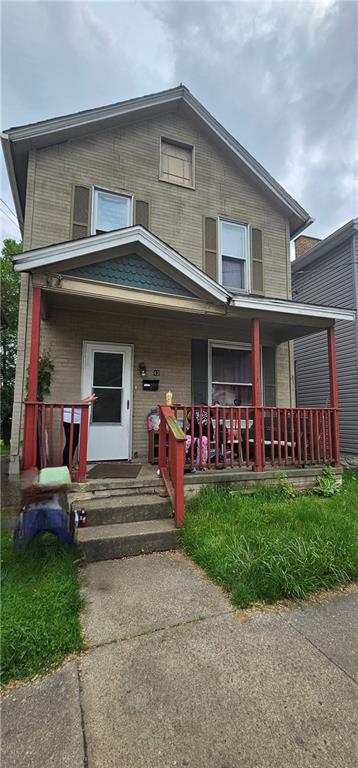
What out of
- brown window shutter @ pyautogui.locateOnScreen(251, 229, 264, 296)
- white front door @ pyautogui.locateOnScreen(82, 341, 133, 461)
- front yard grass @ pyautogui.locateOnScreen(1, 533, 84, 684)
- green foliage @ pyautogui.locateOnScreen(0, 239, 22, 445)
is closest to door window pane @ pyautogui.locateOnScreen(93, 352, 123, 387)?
white front door @ pyautogui.locateOnScreen(82, 341, 133, 461)

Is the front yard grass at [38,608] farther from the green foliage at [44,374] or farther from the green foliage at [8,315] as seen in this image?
the green foliage at [8,315]

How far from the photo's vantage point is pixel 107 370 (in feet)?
21.0

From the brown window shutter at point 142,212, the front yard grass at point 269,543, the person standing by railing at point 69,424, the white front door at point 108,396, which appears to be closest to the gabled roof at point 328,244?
the brown window shutter at point 142,212

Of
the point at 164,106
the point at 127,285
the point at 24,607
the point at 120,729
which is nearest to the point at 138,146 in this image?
the point at 164,106

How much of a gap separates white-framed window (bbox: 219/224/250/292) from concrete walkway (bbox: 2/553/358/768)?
6.38 metres

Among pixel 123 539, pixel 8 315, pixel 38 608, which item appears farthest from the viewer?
pixel 8 315

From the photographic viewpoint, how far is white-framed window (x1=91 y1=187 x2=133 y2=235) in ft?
21.7

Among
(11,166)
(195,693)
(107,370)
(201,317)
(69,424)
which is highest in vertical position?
(11,166)

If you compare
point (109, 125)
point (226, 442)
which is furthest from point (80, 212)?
point (226, 442)

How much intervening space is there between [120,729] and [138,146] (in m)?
8.51

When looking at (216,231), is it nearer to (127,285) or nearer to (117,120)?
(117,120)

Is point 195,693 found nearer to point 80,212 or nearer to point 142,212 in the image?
point 80,212

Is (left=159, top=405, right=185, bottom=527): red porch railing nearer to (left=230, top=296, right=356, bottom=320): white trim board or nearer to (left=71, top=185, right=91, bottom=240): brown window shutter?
(left=230, top=296, right=356, bottom=320): white trim board

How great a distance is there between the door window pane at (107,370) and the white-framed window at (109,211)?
2335 mm
